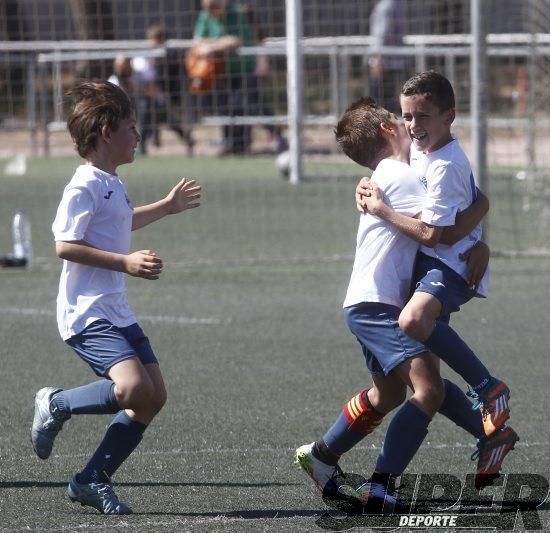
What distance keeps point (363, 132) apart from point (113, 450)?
1489mm

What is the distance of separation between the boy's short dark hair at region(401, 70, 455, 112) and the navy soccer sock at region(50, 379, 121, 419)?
154 cm

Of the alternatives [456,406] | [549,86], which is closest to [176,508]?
[456,406]

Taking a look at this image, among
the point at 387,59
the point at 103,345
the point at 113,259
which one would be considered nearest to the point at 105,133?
the point at 113,259

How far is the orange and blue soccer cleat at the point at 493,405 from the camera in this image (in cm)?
487

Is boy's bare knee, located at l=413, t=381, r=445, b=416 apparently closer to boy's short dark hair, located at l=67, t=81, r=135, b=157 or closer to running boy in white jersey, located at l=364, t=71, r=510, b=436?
running boy in white jersey, located at l=364, t=71, r=510, b=436

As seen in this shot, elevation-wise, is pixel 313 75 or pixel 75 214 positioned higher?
pixel 75 214

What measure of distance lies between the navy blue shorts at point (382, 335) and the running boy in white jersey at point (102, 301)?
0.75 metres

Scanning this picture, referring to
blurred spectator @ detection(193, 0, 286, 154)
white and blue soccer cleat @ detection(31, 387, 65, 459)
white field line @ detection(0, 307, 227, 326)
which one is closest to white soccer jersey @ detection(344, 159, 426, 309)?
white and blue soccer cleat @ detection(31, 387, 65, 459)

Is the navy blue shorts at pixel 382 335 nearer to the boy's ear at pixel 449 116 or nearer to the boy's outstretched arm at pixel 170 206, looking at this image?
the boy's ear at pixel 449 116

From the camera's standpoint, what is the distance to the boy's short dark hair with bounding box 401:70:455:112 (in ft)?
16.2

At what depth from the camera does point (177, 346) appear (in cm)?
842

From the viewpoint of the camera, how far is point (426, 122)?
495 centimetres

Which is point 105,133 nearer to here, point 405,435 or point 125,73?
point 405,435

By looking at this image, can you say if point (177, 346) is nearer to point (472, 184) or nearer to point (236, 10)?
point (472, 184)
